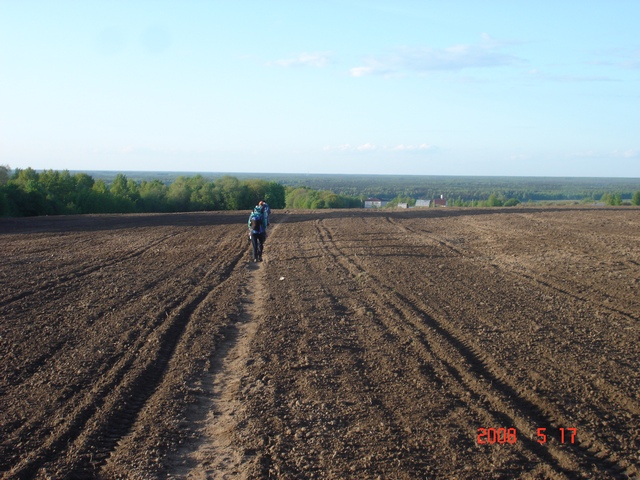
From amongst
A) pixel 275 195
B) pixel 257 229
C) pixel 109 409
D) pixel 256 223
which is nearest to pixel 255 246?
pixel 257 229

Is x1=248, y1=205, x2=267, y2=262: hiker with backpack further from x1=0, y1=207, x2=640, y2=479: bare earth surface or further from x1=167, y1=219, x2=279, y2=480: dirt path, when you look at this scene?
x1=167, y1=219, x2=279, y2=480: dirt path

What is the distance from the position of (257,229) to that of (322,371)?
10.2m

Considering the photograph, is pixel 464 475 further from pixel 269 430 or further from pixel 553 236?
pixel 553 236

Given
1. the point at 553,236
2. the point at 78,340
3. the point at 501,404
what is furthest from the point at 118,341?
the point at 553,236

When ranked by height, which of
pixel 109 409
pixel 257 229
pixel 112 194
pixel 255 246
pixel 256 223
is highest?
pixel 112 194

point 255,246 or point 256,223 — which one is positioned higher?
point 256,223

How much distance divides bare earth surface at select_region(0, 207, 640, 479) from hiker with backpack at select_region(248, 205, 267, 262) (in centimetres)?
185

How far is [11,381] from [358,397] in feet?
12.9

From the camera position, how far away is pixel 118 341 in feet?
27.3
